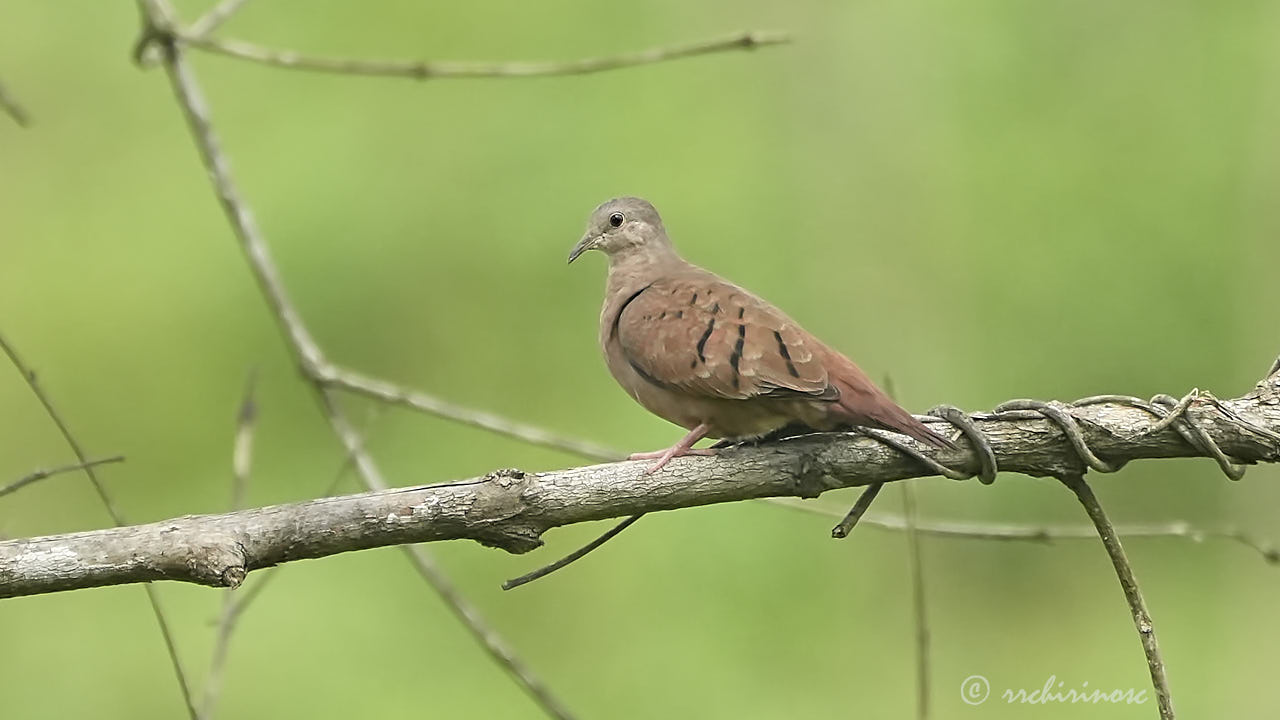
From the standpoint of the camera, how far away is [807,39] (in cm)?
598

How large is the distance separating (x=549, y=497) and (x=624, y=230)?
1.38 m

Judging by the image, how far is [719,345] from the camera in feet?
Answer: 8.32

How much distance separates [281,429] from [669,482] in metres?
3.37

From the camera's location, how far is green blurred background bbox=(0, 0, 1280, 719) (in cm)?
484

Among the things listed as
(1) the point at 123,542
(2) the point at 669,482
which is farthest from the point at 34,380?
(2) the point at 669,482

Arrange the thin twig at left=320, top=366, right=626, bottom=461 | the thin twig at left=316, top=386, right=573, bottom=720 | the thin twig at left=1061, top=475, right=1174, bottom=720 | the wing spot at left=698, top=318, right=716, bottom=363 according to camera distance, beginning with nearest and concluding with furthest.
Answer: the thin twig at left=1061, top=475, right=1174, bottom=720 → the wing spot at left=698, top=318, right=716, bottom=363 → the thin twig at left=316, top=386, right=573, bottom=720 → the thin twig at left=320, top=366, right=626, bottom=461

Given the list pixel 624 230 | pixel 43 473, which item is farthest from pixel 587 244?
pixel 43 473

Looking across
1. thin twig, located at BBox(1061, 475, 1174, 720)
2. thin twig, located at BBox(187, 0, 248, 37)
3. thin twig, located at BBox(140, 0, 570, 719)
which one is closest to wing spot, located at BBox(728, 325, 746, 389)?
thin twig, located at BBox(1061, 475, 1174, 720)

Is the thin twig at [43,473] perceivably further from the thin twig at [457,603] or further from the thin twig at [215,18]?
the thin twig at [215,18]

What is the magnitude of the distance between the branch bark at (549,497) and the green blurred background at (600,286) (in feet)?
8.16

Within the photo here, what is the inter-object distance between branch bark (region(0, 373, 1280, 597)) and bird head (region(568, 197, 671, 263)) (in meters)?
1.12

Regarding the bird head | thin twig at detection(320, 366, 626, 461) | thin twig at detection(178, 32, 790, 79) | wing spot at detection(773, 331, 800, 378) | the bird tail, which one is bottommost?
thin twig at detection(320, 366, 626, 461)

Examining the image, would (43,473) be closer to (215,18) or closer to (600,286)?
(215,18)

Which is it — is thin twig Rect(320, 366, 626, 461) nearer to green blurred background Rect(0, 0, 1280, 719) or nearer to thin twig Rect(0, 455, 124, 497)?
thin twig Rect(0, 455, 124, 497)
